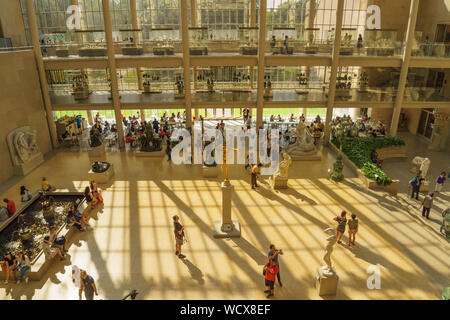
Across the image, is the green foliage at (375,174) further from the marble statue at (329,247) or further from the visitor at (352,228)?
the marble statue at (329,247)

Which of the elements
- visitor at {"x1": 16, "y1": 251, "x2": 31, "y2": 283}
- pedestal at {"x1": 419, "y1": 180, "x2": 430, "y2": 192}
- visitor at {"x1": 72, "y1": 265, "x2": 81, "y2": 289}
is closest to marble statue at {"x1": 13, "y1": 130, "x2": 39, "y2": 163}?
visitor at {"x1": 16, "y1": 251, "x2": 31, "y2": 283}

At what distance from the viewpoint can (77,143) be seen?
22.6 metres

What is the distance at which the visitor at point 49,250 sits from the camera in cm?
1091

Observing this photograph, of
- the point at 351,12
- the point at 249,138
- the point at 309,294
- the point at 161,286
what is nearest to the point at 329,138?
the point at 249,138

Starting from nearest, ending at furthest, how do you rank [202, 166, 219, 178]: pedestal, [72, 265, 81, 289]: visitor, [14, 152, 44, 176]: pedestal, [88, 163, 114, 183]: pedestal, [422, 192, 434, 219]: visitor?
[72, 265, 81, 289]: visitor < [422, 192, 434, 219]: visitor < [88, 163, 114, 183]: pedestal < [202, 166, 219, 178]: pedestal < [14, 152, 44, 176]: pedestal

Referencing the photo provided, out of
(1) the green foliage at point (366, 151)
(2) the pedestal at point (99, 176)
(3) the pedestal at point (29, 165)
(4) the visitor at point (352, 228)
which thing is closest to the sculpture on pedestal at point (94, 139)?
(3) the pedestal at point (29, 165)

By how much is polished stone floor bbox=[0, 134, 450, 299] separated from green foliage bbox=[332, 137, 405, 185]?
2.55 ft

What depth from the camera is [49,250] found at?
11.0m

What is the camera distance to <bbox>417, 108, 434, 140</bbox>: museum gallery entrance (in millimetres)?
24969

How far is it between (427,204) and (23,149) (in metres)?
19.5

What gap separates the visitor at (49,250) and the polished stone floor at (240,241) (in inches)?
12.2

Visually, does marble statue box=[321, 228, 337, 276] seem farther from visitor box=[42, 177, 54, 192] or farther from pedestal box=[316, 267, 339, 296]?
visitor box=[42, 177, 54, 192]

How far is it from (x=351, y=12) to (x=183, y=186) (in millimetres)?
22350

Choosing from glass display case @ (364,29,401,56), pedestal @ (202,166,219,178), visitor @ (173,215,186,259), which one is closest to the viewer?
visitor @ (173,215,186,259)
